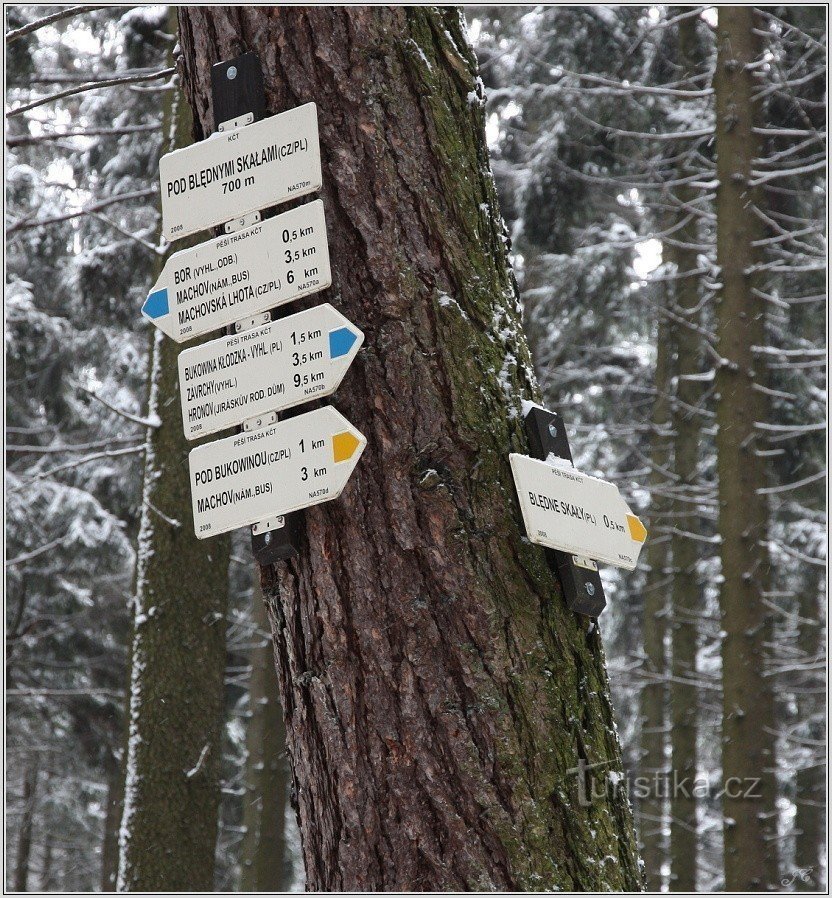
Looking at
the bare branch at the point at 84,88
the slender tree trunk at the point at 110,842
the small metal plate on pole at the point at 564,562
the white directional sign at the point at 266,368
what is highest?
the bare branch at the point at 84,88

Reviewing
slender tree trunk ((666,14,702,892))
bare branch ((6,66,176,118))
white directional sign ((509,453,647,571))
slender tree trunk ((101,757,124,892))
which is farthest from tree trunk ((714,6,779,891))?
slender tree trunk ((101,757,124,892))

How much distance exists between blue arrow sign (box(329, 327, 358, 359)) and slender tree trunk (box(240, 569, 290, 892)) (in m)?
7.49

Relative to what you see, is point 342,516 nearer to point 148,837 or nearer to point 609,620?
point 148,837

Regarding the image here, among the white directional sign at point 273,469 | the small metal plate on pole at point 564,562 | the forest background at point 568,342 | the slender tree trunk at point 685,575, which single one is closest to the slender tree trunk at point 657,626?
the forest background at point 568,342

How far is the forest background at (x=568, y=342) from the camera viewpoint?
9.39 m

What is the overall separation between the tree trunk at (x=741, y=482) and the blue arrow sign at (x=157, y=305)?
5.32 meters

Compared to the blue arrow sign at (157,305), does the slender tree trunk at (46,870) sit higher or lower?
lower

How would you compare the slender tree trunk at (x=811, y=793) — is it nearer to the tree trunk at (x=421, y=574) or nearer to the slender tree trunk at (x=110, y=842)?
the slender tree trunk at (x=110, y=842)

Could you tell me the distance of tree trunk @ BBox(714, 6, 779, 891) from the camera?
648 cm

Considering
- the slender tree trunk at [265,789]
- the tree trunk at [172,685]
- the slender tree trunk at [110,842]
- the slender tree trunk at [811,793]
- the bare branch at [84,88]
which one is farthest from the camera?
the slender tree trunk at [110,842]

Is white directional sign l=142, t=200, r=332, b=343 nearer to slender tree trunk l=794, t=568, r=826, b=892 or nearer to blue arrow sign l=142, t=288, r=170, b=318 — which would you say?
blue arrow sign l=142, t=288, r=170, b=318

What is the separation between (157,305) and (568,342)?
10171mm

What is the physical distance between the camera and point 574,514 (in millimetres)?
2047

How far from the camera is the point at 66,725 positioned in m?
14.7
